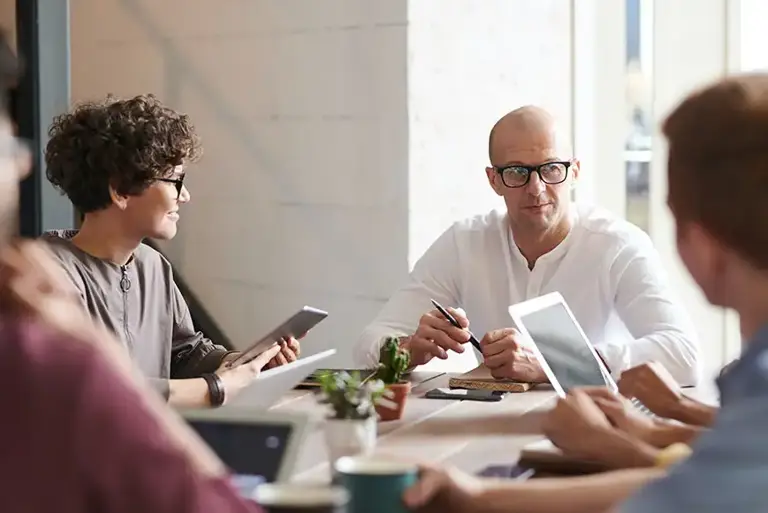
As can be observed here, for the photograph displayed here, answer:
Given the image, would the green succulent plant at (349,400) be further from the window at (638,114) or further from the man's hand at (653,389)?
the window at (638,114)

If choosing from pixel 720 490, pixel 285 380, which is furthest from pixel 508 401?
pixel 720 490

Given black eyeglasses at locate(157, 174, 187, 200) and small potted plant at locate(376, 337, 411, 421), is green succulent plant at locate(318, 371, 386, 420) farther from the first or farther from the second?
black eyeglasses at locate(157, 174, 187, 200)

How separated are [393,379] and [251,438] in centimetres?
74

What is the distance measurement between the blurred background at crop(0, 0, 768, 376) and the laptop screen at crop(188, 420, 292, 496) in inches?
79.5

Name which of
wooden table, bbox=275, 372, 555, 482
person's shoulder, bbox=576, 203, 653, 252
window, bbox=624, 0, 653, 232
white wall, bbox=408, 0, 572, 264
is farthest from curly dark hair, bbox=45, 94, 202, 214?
window, bbox=624, 0, 653, 232

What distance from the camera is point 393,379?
2215 mm

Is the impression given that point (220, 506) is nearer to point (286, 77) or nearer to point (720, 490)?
point (720, 490)

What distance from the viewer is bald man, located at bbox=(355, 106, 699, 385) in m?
2.90

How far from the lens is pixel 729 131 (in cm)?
127

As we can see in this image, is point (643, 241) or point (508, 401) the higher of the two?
point (643, 241)

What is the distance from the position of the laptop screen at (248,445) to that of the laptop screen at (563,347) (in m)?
0.82

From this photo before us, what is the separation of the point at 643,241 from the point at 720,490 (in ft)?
6.13

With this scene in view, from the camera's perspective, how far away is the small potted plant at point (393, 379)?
213 centimetres

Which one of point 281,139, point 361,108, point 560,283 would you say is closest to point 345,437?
point 560,283
